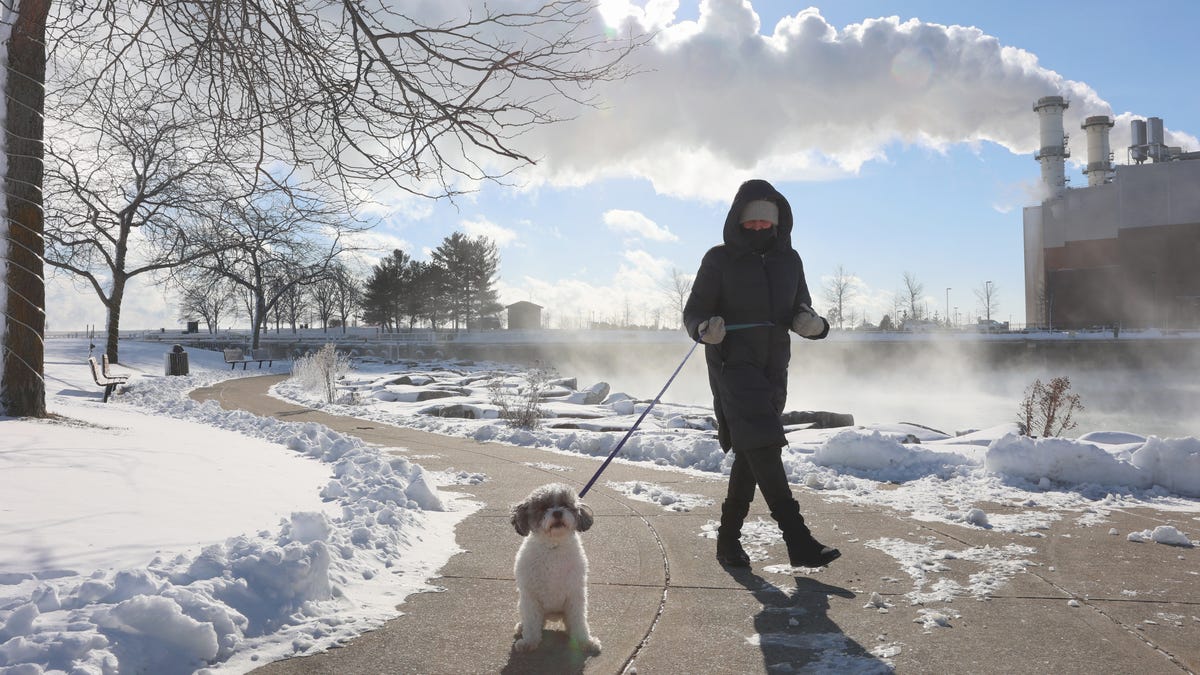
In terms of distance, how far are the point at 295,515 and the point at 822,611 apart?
9.98 ft

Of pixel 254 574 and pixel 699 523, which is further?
pixel 699 523

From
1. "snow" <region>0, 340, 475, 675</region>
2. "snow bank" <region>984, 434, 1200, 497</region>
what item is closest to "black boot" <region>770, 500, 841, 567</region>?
"snow" <region>0, 340, 475, 675</region>

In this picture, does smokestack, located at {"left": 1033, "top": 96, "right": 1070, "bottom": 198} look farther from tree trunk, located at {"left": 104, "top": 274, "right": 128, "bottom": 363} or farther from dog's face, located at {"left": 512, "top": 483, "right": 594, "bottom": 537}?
dog's face, located at {"left": 512, "top": 483, "right": 594, "bottom": 537}

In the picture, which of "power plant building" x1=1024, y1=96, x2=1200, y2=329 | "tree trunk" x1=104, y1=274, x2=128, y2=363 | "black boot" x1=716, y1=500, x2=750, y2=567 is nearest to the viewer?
"black boot" x1=716, y1=500, x2=750, y2=567

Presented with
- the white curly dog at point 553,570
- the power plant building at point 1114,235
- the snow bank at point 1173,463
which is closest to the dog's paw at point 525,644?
the white curly dog at point 553,570

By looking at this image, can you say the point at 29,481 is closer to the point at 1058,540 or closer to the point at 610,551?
the point at 610,551

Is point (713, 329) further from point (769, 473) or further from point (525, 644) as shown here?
point (525, 644)

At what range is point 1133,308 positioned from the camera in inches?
2478

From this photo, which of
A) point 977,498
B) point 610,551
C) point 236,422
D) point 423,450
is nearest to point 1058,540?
point 977,498

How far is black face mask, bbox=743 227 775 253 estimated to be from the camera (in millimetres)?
4680

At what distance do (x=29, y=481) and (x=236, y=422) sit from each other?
7.94 meters

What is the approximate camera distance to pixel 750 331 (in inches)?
180

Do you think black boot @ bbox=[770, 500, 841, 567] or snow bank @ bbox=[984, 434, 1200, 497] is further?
snow bank @ bbox=[984, 434, 1200, 497]

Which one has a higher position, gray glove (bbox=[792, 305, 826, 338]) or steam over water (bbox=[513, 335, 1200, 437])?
gray glove (bbox=[792, 305, 826, 338])
